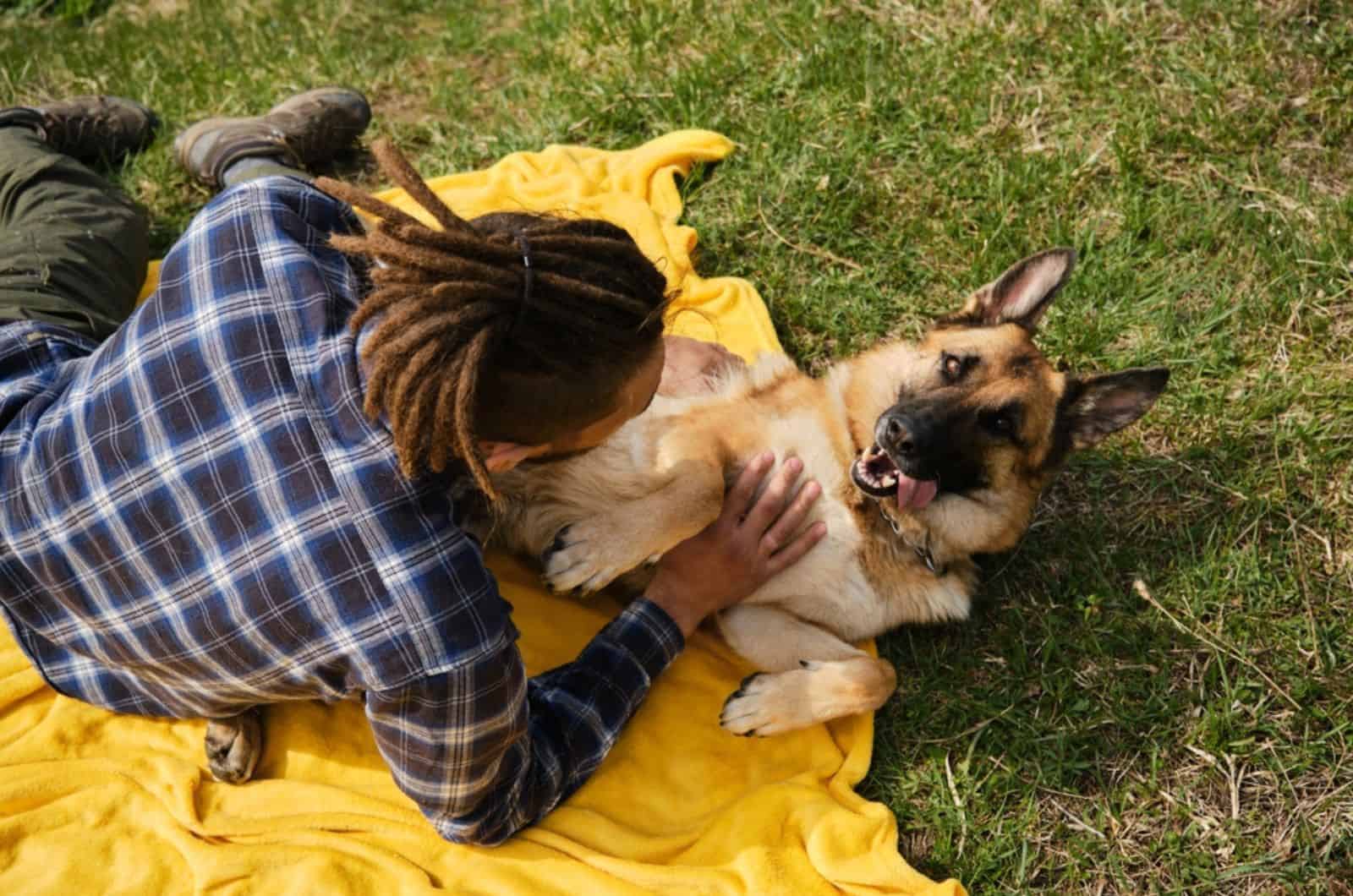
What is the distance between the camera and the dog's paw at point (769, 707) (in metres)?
3.41

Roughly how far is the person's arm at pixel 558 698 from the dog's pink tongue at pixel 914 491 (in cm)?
30

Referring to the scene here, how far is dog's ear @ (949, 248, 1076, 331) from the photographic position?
364 centimetres

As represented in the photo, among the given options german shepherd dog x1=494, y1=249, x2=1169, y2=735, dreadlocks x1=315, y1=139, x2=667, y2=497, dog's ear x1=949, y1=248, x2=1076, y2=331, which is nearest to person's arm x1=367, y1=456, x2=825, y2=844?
Answer: german shepherd dog x1=494, y1=249, x2=1169, y2=735

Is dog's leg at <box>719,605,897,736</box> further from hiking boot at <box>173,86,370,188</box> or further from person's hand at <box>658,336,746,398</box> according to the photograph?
hiking boot at <box>173,86,370,188</box>

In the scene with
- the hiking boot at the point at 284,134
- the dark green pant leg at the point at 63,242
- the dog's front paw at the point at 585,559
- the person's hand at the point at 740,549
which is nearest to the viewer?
the dog's front paw at the point at 585,559

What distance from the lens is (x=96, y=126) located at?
204 inches

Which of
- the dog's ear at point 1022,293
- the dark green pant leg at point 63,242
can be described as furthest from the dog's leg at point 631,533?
the dark green pant leg at point 63,242

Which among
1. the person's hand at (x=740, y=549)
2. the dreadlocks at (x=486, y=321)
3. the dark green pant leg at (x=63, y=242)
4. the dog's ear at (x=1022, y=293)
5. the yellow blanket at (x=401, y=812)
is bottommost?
the yellow blanket at (x=401, y=812)

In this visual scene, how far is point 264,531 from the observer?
7.85 feet

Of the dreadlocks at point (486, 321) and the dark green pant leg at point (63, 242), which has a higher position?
the dreadlocks at point (486, 321)

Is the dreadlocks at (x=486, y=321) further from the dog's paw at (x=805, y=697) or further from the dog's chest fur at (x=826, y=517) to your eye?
the dog's paw at (x=805, y=697)

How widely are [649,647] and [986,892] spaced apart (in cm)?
135

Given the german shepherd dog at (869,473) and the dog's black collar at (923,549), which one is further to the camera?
the dog's black collar at (923,549)

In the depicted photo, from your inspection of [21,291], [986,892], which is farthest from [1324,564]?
[21,291]
